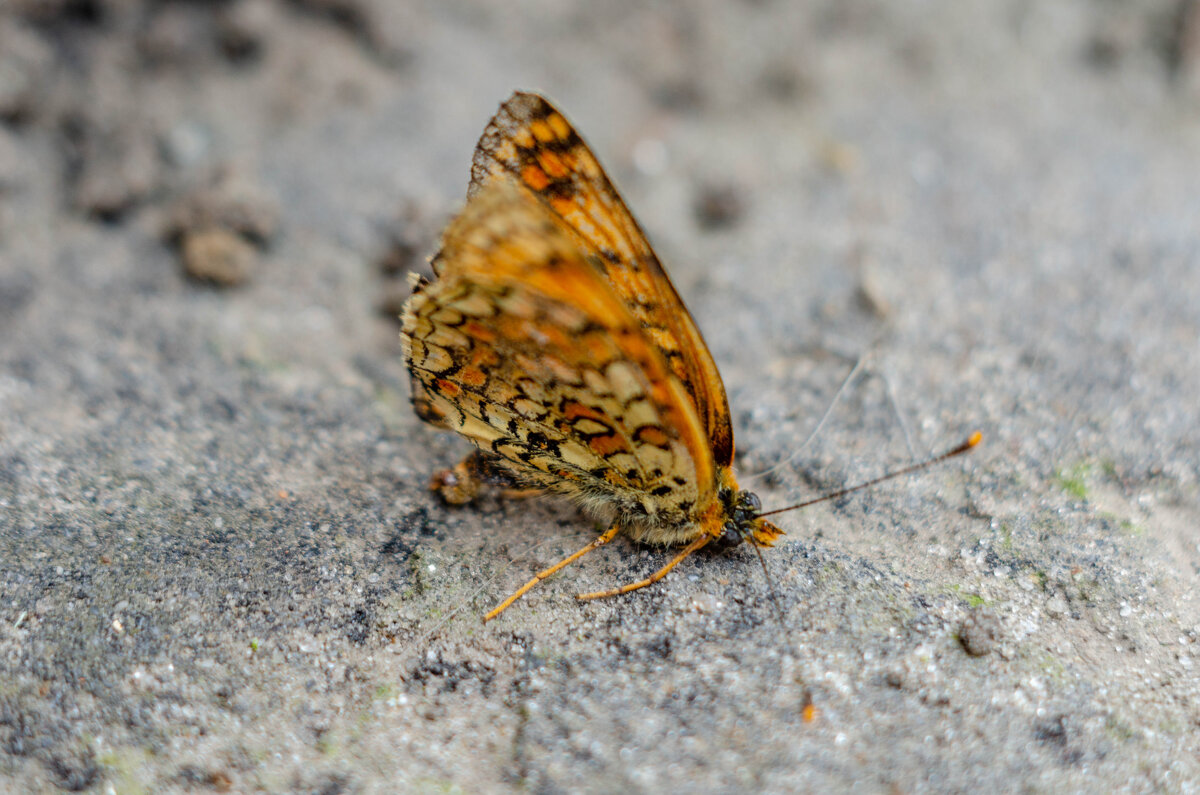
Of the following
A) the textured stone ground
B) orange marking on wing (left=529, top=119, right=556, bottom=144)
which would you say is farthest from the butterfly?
the textured stone ground

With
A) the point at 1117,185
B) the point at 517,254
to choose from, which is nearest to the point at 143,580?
the point at 517,254

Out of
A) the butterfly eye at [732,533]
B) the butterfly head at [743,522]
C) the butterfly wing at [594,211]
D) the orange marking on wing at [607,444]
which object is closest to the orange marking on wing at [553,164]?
the butterfly wing at [594,211]

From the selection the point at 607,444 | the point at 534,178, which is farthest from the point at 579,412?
the point at 534,178

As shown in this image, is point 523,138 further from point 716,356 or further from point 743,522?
point 716,356

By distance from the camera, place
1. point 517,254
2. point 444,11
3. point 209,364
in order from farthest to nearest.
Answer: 1. point 444,11
2. point 209,364
3. point 517,254

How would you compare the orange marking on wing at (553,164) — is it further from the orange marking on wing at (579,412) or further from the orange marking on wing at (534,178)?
the orange marking on wing at (579,412)

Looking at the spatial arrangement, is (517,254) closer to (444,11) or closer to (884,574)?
(884,574)

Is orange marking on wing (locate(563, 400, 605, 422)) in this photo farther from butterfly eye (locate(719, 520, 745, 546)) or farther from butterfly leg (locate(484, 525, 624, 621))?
butterfly eye (locate(719, 520, 745, 546))

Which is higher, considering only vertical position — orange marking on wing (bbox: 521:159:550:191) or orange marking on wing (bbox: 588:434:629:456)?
orange marking on wing (bbox: 521:159:550:191)
